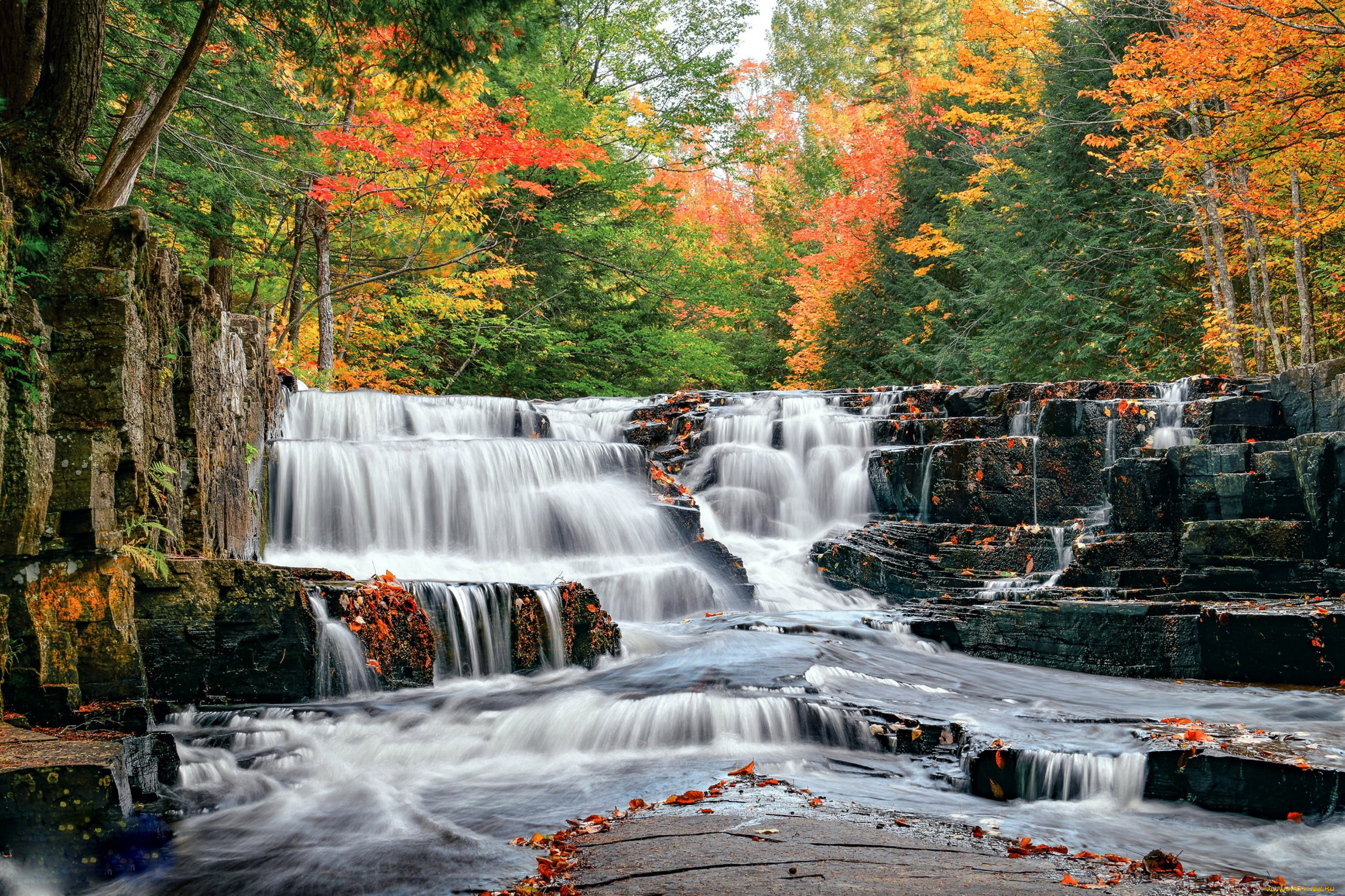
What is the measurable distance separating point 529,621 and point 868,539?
6.24 m

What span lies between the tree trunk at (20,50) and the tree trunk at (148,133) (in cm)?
63

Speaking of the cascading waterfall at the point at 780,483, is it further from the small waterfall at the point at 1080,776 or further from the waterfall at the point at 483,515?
the small waterfall at the point at 1080,776

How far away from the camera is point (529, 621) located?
682 centimetres

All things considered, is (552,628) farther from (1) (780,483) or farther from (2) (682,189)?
(2) (682,189)

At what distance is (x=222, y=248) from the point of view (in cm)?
1027

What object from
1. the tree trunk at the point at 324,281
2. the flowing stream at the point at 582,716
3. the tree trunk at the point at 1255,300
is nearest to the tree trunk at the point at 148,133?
the flowing stream at the point at 582,716

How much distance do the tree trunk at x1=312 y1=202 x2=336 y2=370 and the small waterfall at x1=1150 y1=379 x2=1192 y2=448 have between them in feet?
39.5

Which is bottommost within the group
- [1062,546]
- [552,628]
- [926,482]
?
[552,628]

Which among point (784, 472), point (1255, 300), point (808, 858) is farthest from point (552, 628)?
point (1255, 300)

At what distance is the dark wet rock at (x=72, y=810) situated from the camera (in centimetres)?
311

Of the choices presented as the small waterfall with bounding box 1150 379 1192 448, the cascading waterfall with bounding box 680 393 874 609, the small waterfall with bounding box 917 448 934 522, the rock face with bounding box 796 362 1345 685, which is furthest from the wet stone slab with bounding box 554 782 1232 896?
the small waterfall with bounding box 1150 379 1192 448

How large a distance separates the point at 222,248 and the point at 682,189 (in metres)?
13.7

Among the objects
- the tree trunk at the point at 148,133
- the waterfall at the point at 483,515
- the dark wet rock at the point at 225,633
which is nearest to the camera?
the dark wet rock at the point at 225,633

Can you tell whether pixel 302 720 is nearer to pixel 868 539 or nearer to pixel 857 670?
pixel 857 670
